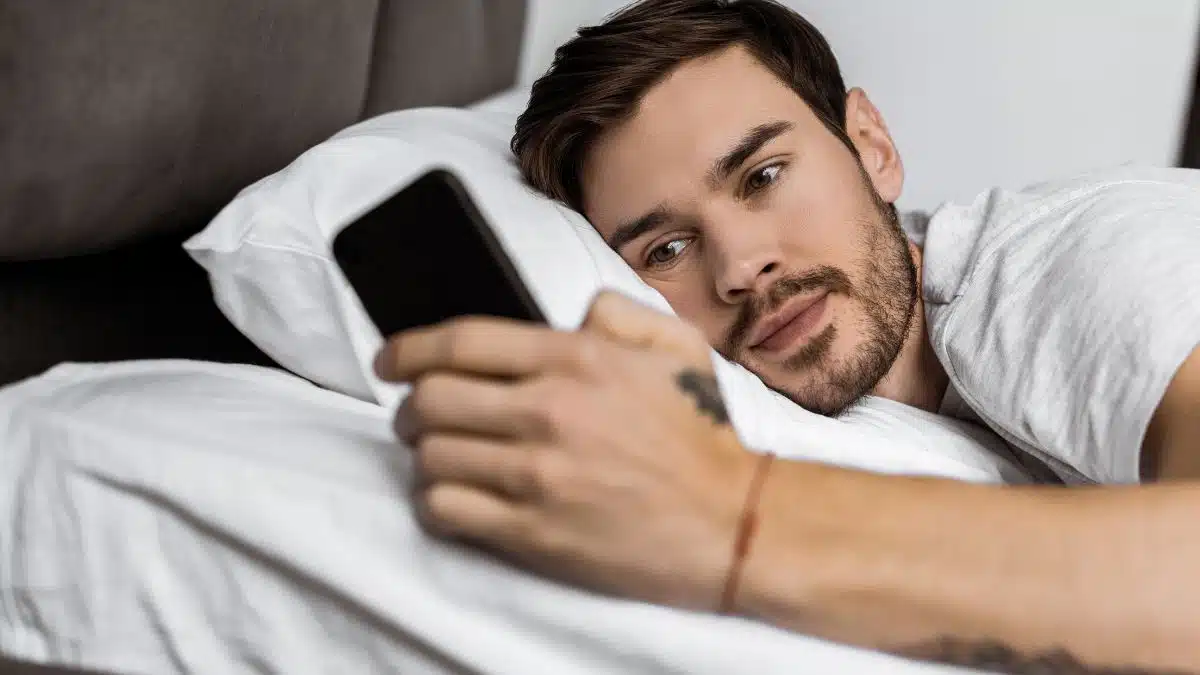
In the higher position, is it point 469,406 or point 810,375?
point 469,406

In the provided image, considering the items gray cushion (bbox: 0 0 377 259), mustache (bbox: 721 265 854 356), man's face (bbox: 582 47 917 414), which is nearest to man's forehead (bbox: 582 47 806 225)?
man's face (bbox: 582 47 917 414)

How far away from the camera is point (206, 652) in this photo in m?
0.60

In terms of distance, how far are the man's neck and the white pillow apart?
153mm

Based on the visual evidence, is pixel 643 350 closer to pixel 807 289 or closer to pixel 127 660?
pixel 127 660

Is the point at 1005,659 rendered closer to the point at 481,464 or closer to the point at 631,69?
the point at 481,464

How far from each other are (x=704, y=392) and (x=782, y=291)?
1.70 feet

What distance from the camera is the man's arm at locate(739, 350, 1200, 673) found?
500mm

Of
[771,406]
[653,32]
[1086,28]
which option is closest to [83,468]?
[771,406]

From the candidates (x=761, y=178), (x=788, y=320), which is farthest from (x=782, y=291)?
(x=761, y=178)

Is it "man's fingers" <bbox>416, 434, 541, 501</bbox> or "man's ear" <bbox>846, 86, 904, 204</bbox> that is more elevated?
"man's ear" <bbox>846, 86, 904, 204</bbox>

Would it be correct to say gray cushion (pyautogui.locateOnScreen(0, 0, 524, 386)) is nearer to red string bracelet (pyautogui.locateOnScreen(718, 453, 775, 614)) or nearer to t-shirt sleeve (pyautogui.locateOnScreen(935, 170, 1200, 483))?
red string bracelet (pyautogui.locateOnScreen(718, 453, 775, 614))

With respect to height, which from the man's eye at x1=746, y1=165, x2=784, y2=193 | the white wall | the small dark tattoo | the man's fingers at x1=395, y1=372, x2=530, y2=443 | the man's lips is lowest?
the man's lips

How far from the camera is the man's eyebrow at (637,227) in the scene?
109 centimetres

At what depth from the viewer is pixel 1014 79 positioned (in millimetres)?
1621
